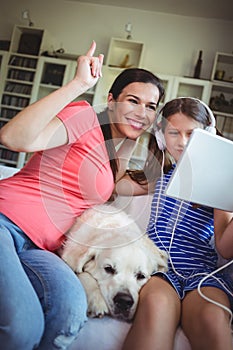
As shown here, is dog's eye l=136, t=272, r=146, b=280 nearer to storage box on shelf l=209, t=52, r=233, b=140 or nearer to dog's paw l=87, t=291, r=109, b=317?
dog's paw l=87, t=291, r=109, b=317

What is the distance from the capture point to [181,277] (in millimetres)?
917

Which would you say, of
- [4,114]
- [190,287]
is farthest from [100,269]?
[4,114]

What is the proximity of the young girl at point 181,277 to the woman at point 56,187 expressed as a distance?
0.10 metres

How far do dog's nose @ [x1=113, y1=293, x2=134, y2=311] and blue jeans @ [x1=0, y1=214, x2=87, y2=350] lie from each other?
0.07m

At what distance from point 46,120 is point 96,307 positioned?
0.44 metres

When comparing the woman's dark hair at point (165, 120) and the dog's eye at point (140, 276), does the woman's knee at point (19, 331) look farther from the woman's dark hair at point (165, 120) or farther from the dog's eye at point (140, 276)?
the woman's dark hair at point (165, 120)

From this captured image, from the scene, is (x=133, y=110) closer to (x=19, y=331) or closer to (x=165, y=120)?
(x=165, y=120)

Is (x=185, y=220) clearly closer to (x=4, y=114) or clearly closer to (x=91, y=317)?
(x=91, y=317)

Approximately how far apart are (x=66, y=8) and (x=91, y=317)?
394 cm

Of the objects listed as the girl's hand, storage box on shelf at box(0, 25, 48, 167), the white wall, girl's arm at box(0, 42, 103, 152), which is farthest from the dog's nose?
the white wall

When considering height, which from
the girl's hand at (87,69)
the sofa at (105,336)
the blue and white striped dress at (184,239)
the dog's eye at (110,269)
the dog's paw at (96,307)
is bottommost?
the sofa at (105,336)

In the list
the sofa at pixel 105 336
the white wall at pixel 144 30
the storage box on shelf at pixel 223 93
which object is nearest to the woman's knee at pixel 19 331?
the sofa at pixel 105 336

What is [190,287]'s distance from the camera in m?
0.86

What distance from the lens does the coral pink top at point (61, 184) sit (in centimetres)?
91
